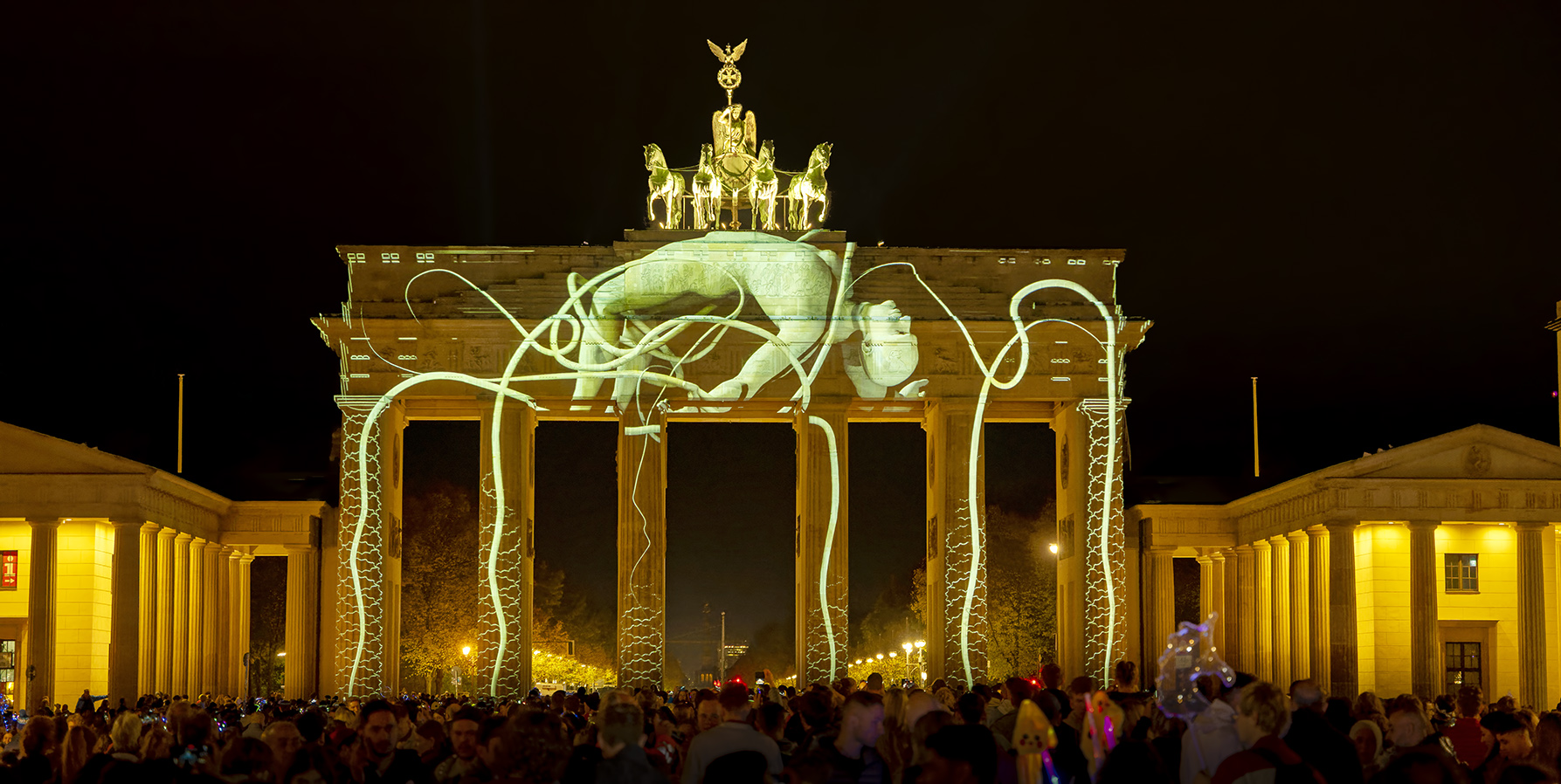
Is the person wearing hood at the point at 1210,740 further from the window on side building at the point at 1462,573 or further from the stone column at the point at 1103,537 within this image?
the window on side building at the point at 1462,573

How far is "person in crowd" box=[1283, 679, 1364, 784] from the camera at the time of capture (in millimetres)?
11344

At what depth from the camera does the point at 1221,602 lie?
64062 mm

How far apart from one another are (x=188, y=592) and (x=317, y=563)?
15.5ft

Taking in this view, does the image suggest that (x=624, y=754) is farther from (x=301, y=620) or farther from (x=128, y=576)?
(x=301, y=620)

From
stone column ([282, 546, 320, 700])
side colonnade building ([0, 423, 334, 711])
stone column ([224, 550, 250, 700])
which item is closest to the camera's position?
side colonnade building ([0, 423, 334, 711])

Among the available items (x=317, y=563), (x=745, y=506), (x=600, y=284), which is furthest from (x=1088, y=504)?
(x=745, y=506)

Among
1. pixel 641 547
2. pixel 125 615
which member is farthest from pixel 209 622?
pixel 641 547

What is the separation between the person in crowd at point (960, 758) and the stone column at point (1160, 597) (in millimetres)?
51697

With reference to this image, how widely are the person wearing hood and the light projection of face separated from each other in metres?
42.1

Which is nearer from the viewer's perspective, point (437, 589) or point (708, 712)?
point (708, 712)

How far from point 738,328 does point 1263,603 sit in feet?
71.3

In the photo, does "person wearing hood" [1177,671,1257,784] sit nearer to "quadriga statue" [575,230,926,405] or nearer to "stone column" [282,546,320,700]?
"quadriga statue" [575,230,926,405]

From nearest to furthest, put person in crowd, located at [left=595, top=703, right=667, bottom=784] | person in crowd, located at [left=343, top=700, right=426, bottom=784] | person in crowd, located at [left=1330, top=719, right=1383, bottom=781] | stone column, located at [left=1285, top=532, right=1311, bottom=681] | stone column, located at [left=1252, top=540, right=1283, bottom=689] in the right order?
person in crowd, located at [left=595, top=703, right=667, bottom=784]
person in crowd, located at [left=343, top=700, right=426, bottom=784]
person in crowd, located at [left=1330, top=719, right=1383, bottom=781]
stone column, located at [left=1285, top=532, right=1311, bottom=681]
stone column, located at [left=1252, top=540, right=1283, bottom=689]

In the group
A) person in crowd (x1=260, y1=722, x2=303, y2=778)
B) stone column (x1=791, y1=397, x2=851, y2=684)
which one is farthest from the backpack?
stone column (x1=791, y1=397, x2=851, y2=684)
